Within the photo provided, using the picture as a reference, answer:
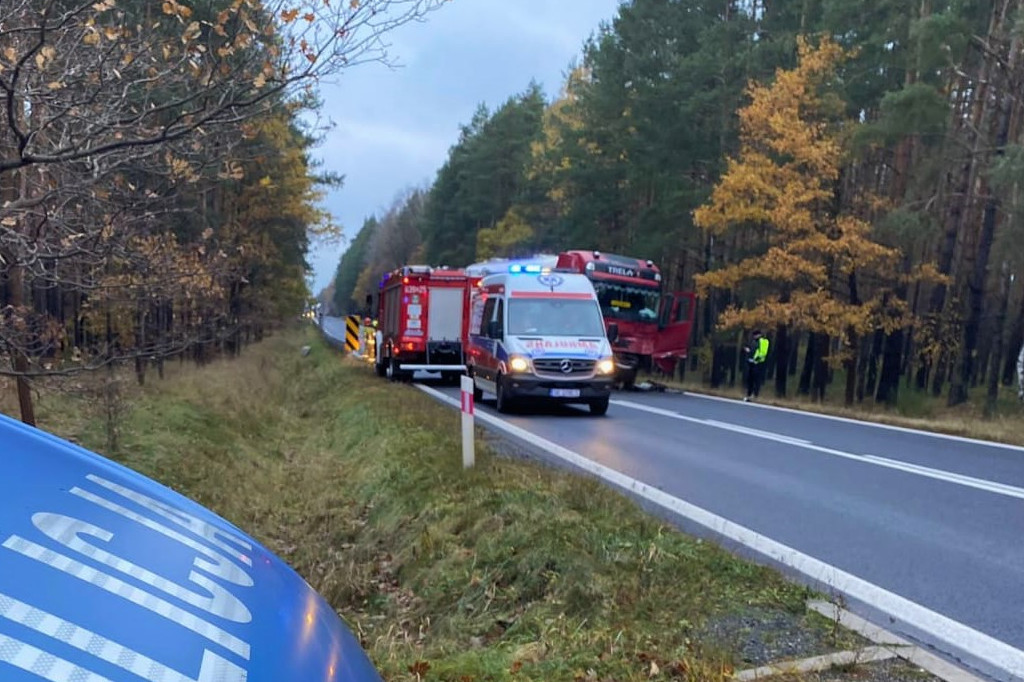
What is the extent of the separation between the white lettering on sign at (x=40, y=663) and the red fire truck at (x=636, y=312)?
73.4ft

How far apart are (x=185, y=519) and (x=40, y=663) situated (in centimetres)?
99

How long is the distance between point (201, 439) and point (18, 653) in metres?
13.4

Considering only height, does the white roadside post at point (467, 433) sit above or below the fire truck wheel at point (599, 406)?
above

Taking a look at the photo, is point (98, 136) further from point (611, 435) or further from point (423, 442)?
point (611, 435)

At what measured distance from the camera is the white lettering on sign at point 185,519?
7.07 feet

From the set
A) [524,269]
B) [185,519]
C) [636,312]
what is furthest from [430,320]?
[185,519]

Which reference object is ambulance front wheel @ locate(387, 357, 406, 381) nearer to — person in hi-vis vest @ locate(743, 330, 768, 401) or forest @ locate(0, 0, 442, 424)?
person in hi-vis vest @ locate(743, 330, 768, 401)

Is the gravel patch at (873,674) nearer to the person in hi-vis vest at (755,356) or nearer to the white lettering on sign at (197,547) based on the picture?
the white lettering on sign at (197,547)

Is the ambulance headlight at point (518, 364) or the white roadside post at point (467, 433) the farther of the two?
the ambulance headlight at point (518, 364)

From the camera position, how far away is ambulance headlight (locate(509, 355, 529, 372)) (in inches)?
619

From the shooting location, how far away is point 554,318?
16.7 m

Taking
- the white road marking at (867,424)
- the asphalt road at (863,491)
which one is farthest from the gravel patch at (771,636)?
the white road marking at (867,424)

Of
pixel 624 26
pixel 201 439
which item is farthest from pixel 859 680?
pixel 624 26

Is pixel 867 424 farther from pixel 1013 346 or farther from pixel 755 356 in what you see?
pixel 1013 346
